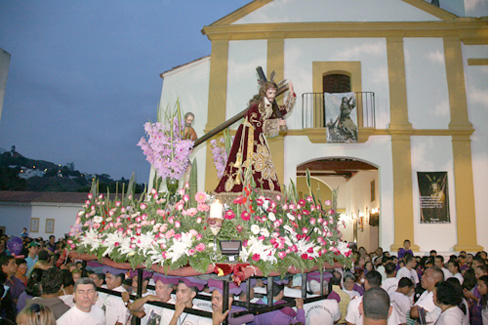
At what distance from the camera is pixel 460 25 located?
46.2ft

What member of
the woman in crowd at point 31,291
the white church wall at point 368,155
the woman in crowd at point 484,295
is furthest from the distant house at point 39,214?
the woman in crowd at point 484,295

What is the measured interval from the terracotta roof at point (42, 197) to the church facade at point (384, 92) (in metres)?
11.2

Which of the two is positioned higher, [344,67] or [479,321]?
[344,67]

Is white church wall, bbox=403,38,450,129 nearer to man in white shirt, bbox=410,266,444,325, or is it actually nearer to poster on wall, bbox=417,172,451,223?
poster on wall, bbox=417,172,451,223

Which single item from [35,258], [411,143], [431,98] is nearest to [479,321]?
[35,258]

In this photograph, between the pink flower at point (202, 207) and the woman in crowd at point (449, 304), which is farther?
the pink flower at point (202, 207)

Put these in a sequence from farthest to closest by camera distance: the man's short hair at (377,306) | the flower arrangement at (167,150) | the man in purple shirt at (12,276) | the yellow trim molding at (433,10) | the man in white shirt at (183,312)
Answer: the yellow trim molding at (433,10)
the flower arrangement at (167,150)
the man in purple shirt at (12,276)
the man in white shirt at (183,312)
the man's short hair at (377,306)

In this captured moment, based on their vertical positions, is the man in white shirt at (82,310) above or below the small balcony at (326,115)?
below

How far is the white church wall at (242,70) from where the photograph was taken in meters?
14.4

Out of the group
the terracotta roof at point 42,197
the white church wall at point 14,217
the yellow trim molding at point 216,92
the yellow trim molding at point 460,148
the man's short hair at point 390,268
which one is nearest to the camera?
the man's short hair at point 390,268

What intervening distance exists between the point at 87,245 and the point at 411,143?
1113 cm

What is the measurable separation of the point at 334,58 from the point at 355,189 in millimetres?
8735

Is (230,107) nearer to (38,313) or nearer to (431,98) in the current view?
(431,98)

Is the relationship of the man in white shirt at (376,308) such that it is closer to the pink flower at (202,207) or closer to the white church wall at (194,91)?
the pink flower at (202,207)
